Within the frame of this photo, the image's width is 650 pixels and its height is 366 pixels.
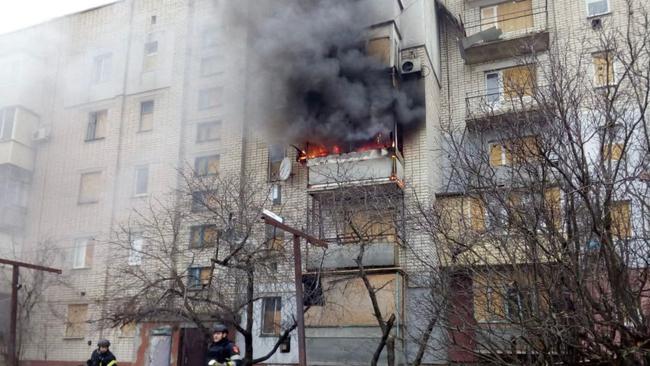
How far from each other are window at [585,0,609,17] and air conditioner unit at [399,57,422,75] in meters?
5.07

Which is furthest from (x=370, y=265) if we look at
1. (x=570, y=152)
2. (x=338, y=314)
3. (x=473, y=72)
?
(x=570, y=152)

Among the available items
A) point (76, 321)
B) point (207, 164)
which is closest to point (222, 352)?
point (207, 164)

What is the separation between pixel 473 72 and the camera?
18328 mm

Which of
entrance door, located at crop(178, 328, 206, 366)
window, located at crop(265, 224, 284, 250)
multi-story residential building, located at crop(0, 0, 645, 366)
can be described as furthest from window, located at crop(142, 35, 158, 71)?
window, located at crop(265, 224, 284, 250)

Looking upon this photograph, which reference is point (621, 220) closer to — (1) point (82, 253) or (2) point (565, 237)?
(2) point (565, 237)

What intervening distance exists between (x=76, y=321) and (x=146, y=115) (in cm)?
722

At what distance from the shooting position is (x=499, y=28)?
18234 mm

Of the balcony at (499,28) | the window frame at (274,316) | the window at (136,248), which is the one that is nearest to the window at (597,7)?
the balcony at (499,28)

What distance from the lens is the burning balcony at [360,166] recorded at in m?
15.8

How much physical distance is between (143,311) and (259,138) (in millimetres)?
7388

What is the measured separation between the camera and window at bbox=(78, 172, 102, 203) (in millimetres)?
21069

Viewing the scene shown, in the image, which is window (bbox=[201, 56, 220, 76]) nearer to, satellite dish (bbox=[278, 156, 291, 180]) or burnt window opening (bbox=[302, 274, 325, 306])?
satellite dish (bbox=[278, 156, 291, 180])

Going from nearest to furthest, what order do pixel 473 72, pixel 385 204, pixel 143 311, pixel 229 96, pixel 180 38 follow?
pixel 143 311 → pixel 385 204 → pixel 473 72 → pixel 229 96 → pixel 180 38

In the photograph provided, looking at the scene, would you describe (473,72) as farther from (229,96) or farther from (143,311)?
(143,311)
